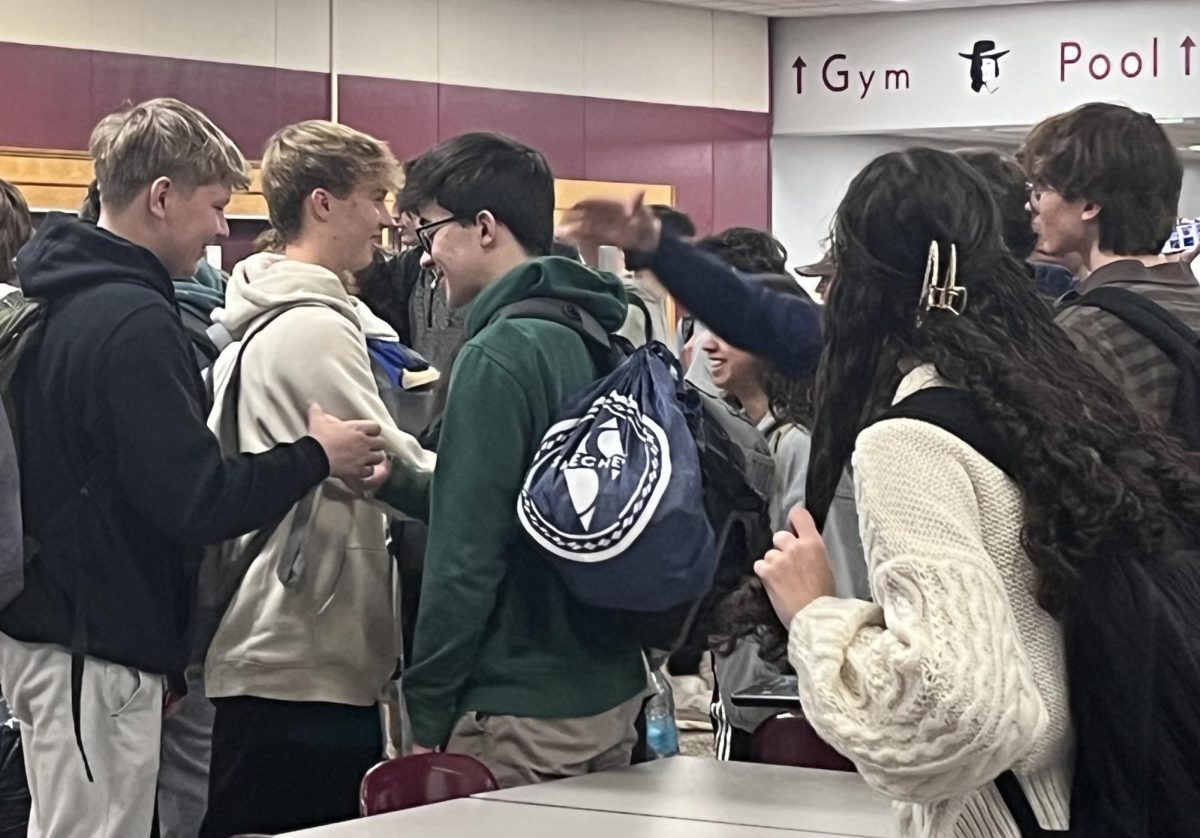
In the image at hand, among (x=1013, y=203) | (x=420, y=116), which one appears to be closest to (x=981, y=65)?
(x=420, y=116)

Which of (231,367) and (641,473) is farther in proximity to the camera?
(231,367)

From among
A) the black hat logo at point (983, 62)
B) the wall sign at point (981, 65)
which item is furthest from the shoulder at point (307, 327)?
the black hat logo at point (983, 62)

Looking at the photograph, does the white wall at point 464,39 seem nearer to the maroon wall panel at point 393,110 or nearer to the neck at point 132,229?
the maroon wall panel at point 393,110

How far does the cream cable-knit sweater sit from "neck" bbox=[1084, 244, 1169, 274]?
1.48 meters

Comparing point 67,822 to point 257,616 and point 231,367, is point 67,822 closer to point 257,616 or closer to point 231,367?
point 257,616

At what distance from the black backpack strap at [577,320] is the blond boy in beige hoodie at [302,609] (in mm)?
380

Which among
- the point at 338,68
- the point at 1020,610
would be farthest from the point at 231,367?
the point at 338,68

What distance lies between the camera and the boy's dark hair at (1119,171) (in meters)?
3.54

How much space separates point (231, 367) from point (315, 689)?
618mm

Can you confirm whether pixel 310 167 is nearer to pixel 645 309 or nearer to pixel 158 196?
pixel 158 196

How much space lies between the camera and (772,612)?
2582 millimetres

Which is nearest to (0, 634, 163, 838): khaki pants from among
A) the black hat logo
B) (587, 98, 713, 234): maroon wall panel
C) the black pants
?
the black pants

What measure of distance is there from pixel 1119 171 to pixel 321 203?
4.91ft

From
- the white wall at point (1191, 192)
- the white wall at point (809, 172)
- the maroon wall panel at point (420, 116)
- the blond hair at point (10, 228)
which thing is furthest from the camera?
the white wall at point (1191, 192)
